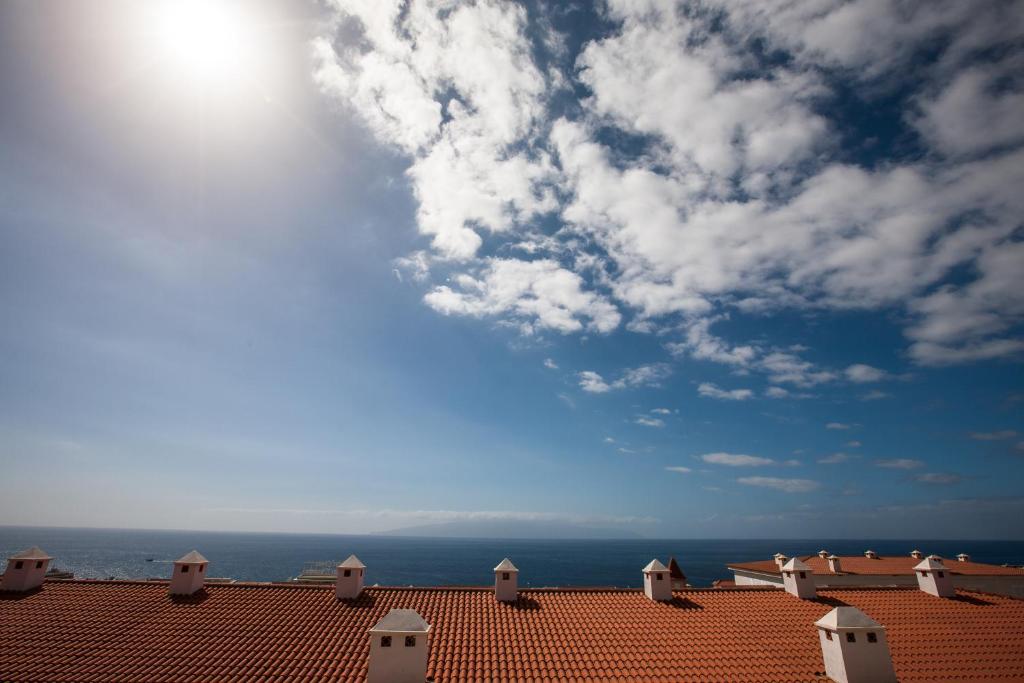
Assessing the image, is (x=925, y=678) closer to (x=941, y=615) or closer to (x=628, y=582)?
(x=941, y=615)

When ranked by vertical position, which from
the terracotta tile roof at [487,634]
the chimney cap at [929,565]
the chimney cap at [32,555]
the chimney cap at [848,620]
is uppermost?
the chimney cap at [32,555]

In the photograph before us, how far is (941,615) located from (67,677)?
32055 millimetres

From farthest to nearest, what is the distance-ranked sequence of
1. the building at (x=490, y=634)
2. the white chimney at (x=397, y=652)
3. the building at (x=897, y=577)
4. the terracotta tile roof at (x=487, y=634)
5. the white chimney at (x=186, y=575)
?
the building at (x=897, y=577)
the white chimney at (x=186, y=575)
the terracotta tile roof at (x=487, y=634)
the building at (x=490, y=634)
the white chimney at (x=397, y=652)

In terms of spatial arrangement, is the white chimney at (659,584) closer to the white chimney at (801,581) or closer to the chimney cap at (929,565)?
the white chimney at (801,581)

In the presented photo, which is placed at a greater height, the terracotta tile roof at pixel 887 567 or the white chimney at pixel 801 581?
the white chimney at pixel 801 581

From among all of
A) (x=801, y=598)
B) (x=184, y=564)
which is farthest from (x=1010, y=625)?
(x=184, y=564)

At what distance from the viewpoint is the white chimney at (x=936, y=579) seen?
73.0 ft

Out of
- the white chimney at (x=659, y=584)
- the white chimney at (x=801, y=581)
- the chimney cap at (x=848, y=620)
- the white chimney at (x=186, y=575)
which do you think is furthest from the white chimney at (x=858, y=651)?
the white chimney at (x=186, y=575)

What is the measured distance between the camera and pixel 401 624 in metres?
12.9

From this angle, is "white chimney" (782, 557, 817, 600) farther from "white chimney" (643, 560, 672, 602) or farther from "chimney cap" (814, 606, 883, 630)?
"chimney cap" (814, 606, 883, 630)

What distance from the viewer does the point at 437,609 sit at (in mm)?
18672

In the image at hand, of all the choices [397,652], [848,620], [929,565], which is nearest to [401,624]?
[397,652]

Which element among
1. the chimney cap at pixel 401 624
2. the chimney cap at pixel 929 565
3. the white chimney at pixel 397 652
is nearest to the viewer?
the white chimney at pixel 397 652

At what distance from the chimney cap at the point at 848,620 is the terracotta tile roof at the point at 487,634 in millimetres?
1906
